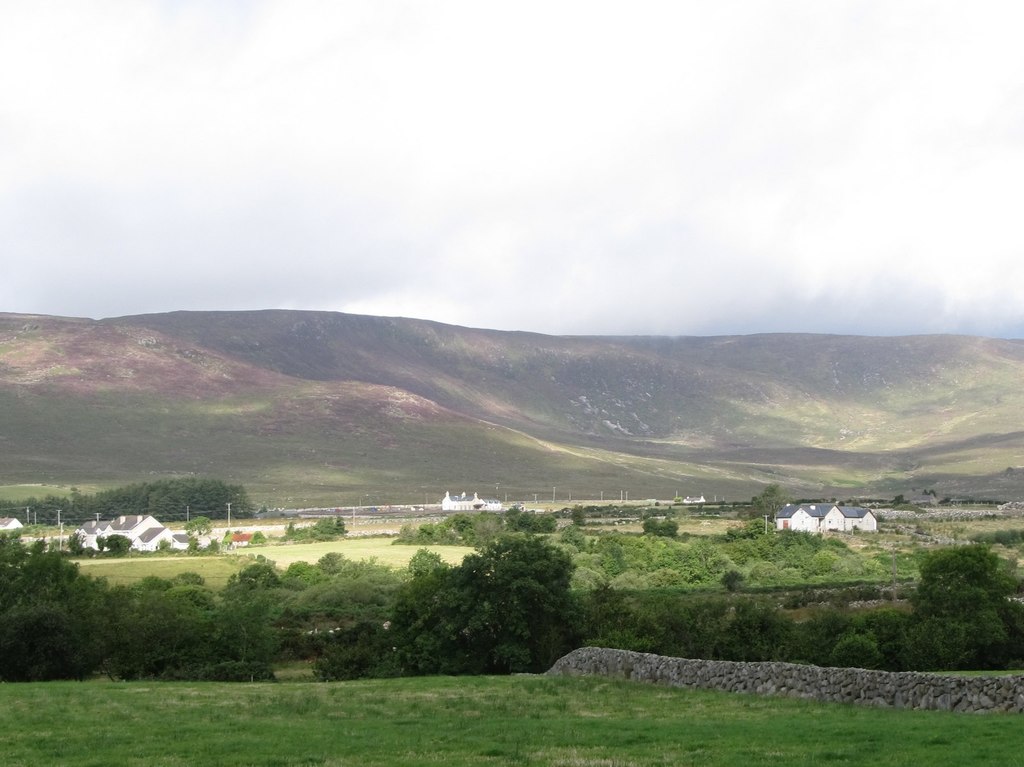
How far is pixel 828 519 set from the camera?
114062mm

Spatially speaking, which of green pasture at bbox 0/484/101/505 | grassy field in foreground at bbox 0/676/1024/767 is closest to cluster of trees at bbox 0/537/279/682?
grassy field in foreground at bbox 0/676/1024/767

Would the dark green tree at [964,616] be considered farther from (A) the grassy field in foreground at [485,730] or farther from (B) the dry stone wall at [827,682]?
(A) the grassy field in foreground at [485,730]

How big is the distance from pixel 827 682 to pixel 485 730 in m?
6.93

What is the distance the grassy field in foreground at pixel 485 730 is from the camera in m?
13.9

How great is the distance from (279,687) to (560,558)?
15.3 metres

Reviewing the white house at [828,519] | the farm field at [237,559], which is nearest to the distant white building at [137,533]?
the farm field at [237,559]

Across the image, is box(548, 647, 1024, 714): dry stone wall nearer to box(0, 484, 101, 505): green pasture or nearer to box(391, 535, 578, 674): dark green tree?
box(391, 535, 578, 674): dark green tree

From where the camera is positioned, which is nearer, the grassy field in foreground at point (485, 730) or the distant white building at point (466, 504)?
the grassy field in foreground at point (485, 730)

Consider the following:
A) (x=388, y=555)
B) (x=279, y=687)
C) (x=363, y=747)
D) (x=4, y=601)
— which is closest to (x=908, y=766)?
(x=363, y=747)

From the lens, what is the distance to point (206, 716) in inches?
749

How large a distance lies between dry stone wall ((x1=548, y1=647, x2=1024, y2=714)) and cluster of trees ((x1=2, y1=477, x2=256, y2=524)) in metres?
131

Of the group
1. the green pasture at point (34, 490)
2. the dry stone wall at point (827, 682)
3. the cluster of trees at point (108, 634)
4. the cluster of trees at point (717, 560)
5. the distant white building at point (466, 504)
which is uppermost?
the dry stone wall at point (827, 682)

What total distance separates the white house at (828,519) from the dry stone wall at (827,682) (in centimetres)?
9093

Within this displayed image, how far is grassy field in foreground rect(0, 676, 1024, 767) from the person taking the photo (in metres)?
13.9
